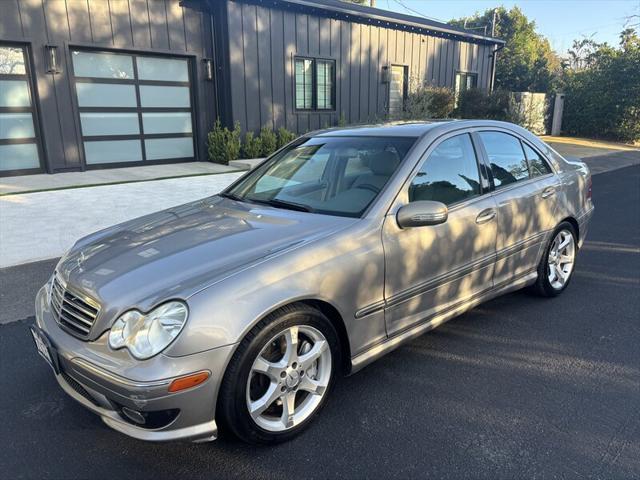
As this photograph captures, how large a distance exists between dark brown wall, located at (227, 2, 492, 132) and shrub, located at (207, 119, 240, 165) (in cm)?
50

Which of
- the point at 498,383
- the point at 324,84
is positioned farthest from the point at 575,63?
the point at 498,383

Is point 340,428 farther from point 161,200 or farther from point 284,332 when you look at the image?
point 161,200

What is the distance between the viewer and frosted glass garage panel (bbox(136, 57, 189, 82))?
11.6 metres

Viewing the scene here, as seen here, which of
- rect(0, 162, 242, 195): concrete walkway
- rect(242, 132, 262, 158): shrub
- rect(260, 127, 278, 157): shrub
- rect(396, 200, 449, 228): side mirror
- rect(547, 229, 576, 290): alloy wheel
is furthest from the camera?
rect(260, 127, 278, 157): shrub

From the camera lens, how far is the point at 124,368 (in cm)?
216

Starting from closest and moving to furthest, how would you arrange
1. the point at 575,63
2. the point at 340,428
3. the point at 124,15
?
the point at 340,428 → the point at 124,15 → the point at 575,63

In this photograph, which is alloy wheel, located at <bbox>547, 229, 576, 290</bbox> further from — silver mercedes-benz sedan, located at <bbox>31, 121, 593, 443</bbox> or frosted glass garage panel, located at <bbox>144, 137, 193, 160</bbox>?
frosted glass garage panel, located at <bbox>144, 137, 193, 160</bbox>

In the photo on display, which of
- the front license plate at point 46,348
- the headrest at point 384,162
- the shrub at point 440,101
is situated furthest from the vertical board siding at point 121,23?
the front license plate at point 46,348

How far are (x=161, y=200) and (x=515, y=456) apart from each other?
7.12 metres

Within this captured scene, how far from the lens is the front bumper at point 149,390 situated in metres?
2.12

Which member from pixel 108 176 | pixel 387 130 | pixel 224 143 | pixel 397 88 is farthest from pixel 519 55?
pixel 387 130

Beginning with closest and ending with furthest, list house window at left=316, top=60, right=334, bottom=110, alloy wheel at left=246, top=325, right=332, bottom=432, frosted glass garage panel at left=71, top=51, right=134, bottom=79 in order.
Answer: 1. alloy wheel at left=246, top=325, right=332, bottom=432
2. frosted glass garage panel at left=71, top=51, right=134, bottom=79
3. house window at left=316, top=60, right=334, bottom=110

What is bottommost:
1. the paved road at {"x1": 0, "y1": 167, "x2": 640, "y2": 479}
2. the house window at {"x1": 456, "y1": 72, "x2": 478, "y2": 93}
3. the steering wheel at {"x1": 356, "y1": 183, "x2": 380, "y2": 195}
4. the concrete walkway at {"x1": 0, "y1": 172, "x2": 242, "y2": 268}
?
the paved road at {"x1": 0, "y1": 167, "x2": 640, "y2": 479}

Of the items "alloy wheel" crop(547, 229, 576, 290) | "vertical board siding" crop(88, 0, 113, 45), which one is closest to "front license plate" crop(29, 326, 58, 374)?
"alloy wheel" crop(547, 229, 576, 290)
